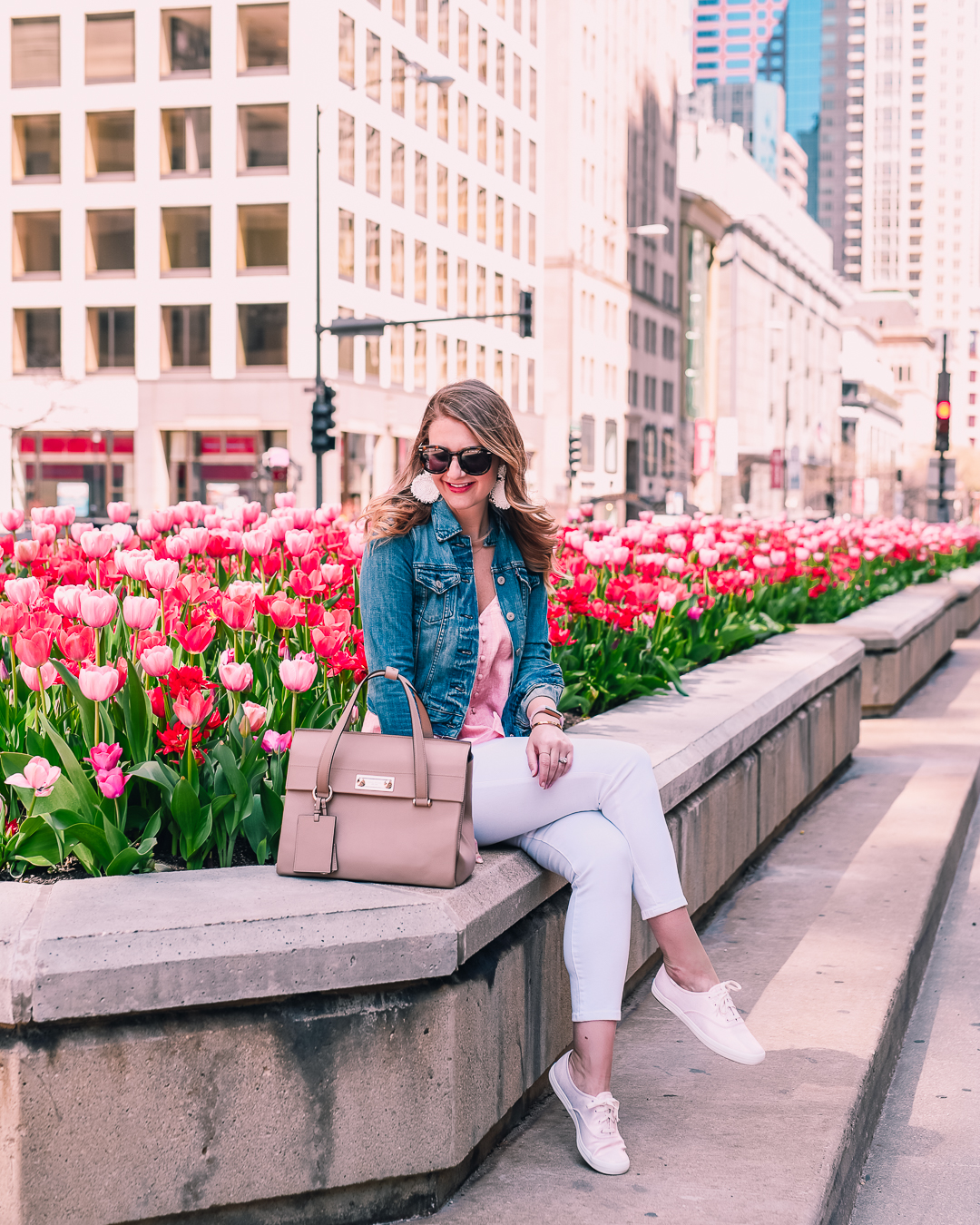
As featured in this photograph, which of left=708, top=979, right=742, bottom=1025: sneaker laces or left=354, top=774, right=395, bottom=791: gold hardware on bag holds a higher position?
left=354, top=774, right=395, bottom=791: gold hardware on bag

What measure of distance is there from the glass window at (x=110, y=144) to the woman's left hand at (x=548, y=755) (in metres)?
46.3

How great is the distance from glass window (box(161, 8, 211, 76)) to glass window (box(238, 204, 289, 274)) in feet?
14.1

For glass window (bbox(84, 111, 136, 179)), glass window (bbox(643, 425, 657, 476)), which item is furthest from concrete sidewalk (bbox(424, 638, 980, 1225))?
glass window (bbox(643, 425, 657, 476))

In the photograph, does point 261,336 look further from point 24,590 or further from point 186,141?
point 24,590

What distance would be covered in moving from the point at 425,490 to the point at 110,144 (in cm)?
4672

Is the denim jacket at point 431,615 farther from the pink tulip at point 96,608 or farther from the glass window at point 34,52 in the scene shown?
the glass window at point 34,52

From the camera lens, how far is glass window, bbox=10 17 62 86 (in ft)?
Answer: 154

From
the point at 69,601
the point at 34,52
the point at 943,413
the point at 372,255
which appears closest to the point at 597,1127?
the point at 69,601

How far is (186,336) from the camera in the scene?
4678 centimetres

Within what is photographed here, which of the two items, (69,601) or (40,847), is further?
(69,601)

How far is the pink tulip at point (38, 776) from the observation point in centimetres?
328

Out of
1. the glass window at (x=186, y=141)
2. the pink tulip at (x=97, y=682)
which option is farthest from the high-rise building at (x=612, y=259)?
the pink tulip at (x=97, y=682)

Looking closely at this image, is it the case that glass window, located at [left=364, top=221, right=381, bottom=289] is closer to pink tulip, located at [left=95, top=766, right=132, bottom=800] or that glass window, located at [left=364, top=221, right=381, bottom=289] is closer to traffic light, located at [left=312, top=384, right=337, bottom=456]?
traffic light, located at [left=312, top=384, right=337, bottom=456]

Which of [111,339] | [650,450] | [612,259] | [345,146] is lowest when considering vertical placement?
[650,450]
